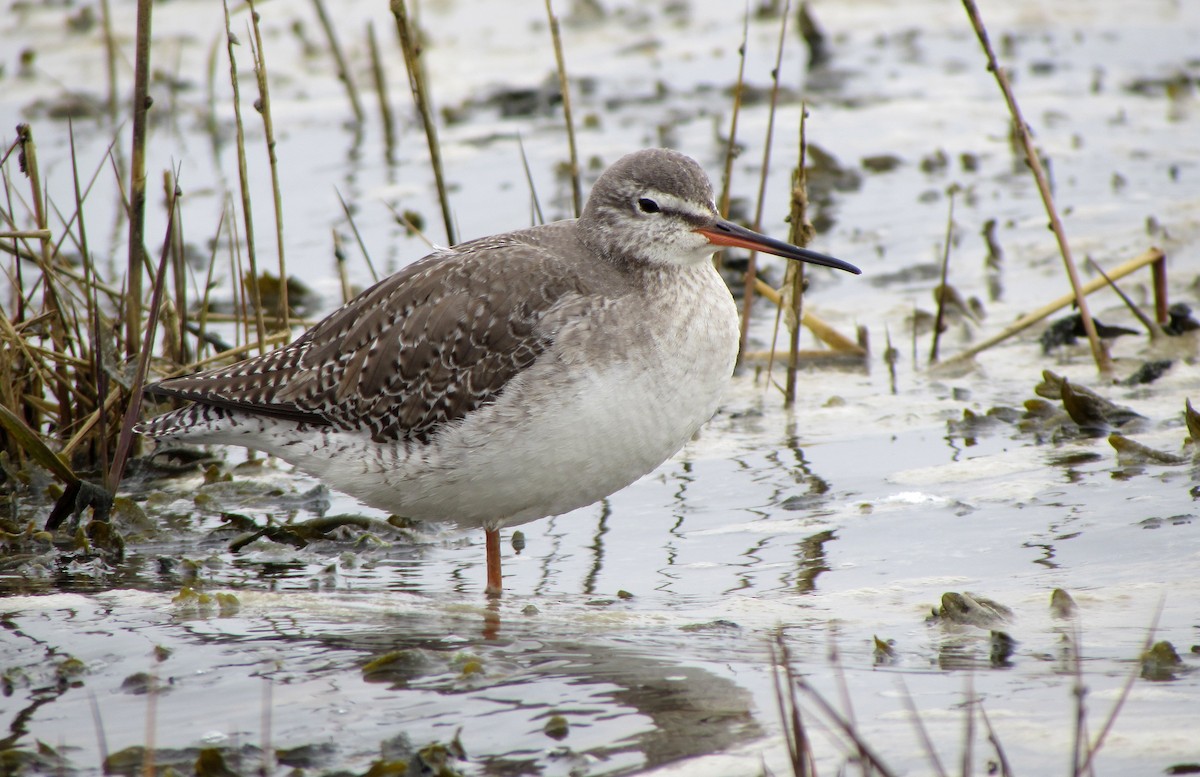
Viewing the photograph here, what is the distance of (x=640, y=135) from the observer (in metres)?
15.8

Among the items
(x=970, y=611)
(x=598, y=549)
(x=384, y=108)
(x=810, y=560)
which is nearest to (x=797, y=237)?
(x=810, y=560)

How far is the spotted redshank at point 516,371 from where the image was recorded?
20.5 ft

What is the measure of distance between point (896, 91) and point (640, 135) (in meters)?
3.60

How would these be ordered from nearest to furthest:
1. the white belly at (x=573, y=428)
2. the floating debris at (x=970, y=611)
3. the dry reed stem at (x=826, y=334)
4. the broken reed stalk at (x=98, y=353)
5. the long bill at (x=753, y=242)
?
1. the floating debris at (x=970, y=611)
2. the white belly at (x=573, y=428)
3. the long bill at (x=753, y=242)
4. the broken reed stalk at (x=98, y=353)
5. the dry reed stem at (x=826, y=334)

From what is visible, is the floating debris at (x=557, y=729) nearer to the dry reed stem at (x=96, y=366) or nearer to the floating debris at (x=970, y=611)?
the floating debris at (x=970, y=611)

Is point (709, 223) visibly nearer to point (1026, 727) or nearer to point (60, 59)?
point (1026, 727)

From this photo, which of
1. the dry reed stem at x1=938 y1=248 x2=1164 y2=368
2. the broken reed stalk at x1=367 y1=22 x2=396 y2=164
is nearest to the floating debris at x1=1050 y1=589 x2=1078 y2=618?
the dry reed stem at x1=938 y1=248 x2=1164 y2=368

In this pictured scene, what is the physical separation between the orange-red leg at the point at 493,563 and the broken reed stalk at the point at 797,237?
238cm

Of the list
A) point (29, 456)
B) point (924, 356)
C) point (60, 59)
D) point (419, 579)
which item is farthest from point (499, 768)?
point (60, 59)

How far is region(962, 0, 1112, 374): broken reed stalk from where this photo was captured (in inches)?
322

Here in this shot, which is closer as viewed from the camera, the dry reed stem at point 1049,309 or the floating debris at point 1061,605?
the floating debris at point 1061,605

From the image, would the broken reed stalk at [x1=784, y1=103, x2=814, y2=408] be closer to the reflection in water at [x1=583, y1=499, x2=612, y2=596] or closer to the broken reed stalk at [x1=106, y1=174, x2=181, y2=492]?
the reflection in water at [x1=583, y1=499, x2=612, y2=596]

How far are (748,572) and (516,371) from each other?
143 centimetres

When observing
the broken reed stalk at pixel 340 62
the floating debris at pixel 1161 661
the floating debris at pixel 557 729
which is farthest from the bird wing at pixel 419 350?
the broken reed stalk at pixel 340 62
